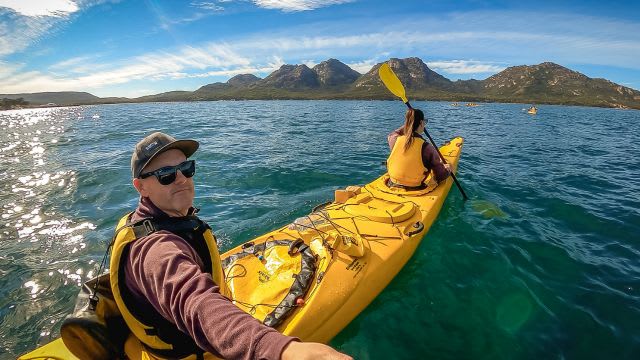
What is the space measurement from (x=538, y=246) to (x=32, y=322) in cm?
1048

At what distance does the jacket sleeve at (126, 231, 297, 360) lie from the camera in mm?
1676

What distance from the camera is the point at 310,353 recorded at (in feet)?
4.97

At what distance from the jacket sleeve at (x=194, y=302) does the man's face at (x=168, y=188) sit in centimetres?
34

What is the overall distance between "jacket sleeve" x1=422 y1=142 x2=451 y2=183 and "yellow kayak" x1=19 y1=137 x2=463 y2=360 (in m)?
1.13

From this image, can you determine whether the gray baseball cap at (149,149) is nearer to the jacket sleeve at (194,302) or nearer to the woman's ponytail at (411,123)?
the jacket sleeve at (194,302)

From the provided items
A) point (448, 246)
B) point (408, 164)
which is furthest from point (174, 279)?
point (408, 164)

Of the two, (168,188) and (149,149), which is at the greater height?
(149,149)

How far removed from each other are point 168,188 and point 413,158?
7163 millimetres

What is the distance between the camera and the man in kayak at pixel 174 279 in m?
1.72

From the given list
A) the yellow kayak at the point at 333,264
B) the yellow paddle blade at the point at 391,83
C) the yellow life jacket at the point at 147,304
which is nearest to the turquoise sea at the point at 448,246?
the yellow kayak at the point at 333,264

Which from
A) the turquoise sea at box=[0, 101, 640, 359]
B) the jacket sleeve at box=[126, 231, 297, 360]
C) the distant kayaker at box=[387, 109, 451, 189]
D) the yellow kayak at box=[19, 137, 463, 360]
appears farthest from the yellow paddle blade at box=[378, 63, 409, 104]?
the jacket sleeve at box=[126, 231, 297, 360]

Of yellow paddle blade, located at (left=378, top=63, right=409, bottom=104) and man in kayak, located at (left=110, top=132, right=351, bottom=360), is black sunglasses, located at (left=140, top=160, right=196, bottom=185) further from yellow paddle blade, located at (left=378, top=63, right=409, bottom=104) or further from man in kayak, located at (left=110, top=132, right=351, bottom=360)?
yellow paddle blade, located at (left=378, top=63, right=409, bottom=104)

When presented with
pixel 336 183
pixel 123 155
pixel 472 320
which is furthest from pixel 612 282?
pixel 123 155

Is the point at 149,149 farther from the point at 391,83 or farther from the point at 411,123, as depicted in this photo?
the point at 391,83
